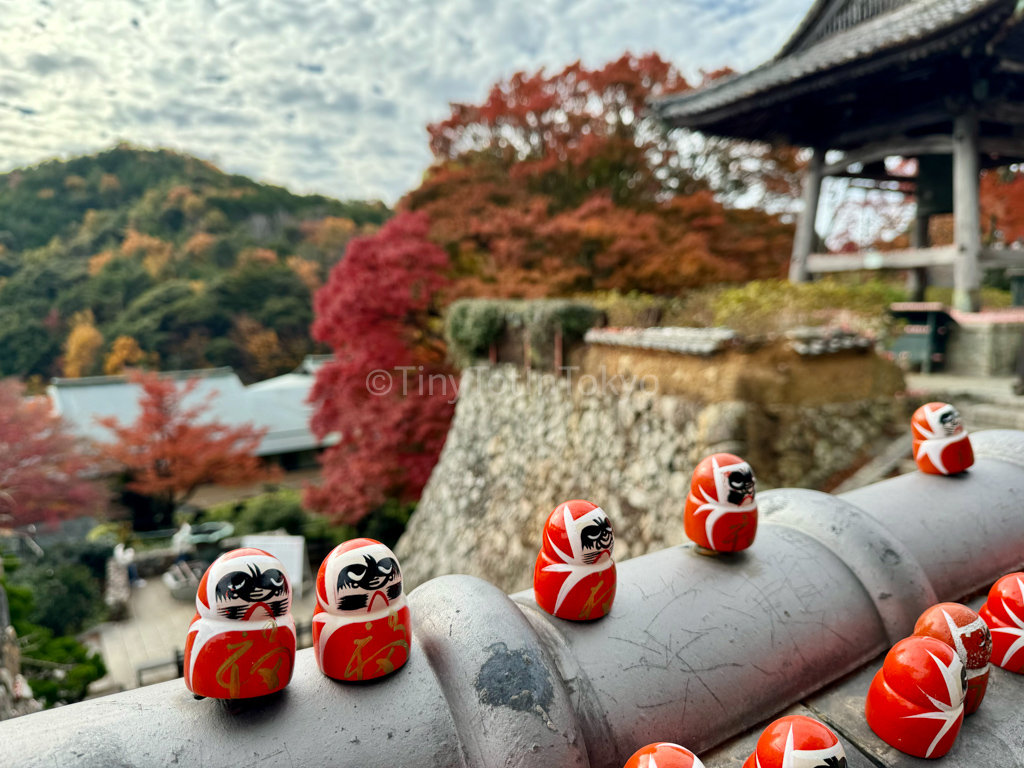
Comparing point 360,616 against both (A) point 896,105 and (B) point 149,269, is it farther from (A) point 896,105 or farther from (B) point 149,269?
(B) point 149,269


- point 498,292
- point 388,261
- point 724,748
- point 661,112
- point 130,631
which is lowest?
point 130,631

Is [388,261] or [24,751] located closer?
[24,751]

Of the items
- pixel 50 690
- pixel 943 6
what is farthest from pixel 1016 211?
pixel 50 690

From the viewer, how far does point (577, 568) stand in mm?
1214

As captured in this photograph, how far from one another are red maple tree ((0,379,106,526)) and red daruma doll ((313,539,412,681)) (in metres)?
11.6

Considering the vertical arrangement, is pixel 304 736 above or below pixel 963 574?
above

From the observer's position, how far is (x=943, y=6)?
5.62 m

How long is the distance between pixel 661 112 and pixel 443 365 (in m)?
5.17

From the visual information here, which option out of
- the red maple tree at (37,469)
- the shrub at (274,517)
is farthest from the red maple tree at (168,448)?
the shrub at (274,517)

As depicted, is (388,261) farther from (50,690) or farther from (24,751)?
(24,751)

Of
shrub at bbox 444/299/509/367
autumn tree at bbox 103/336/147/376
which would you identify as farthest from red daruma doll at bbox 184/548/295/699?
autumn tree at bbox 103/336/147/376

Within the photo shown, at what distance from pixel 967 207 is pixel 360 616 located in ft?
28.0

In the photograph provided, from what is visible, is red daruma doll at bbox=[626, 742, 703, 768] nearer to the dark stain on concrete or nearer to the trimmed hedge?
the dark stain on concrete

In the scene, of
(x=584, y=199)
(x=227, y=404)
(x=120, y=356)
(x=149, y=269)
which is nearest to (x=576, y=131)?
(x=584, y=199)
